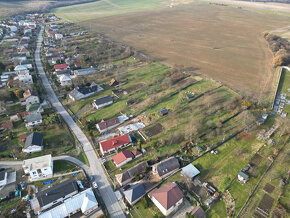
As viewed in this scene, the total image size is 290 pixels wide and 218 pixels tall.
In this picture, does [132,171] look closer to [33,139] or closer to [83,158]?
[83,158]

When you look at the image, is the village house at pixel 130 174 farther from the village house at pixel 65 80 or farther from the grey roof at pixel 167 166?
the village house at pixel 65 80

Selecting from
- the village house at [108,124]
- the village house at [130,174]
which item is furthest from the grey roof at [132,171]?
the village house at [108,124]

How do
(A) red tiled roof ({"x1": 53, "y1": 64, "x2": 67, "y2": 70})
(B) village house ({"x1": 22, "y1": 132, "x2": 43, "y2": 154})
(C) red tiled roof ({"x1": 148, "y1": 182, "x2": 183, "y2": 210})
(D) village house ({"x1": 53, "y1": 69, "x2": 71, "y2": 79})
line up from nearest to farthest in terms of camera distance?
(C) red tiled roof ({"x1": 148, "y1": 182, "x2": 183, "y2": 210}), (B) village house ({"x1": 22, "y1": 132, "x2": 43, "y2": 154}), (D) village house ({"x1": 53, "y1": 69, "x2": 71, "y2": 79}), (A) red tiled roof ({"x1": 53, "y1": 64, "x2": 67, "y2": 70})

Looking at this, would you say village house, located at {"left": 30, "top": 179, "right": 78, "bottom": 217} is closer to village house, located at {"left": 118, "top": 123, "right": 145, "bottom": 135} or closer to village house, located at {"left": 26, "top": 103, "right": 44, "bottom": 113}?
village house, located at {"left": 118, "top": 123, "right": 145, "bottom": 135}

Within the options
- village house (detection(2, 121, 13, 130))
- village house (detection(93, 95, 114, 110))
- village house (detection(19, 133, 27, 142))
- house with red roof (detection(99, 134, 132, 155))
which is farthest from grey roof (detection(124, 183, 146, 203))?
village house (detection(2, 121, 13, 130))

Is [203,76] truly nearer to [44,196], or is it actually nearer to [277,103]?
[277,103]
